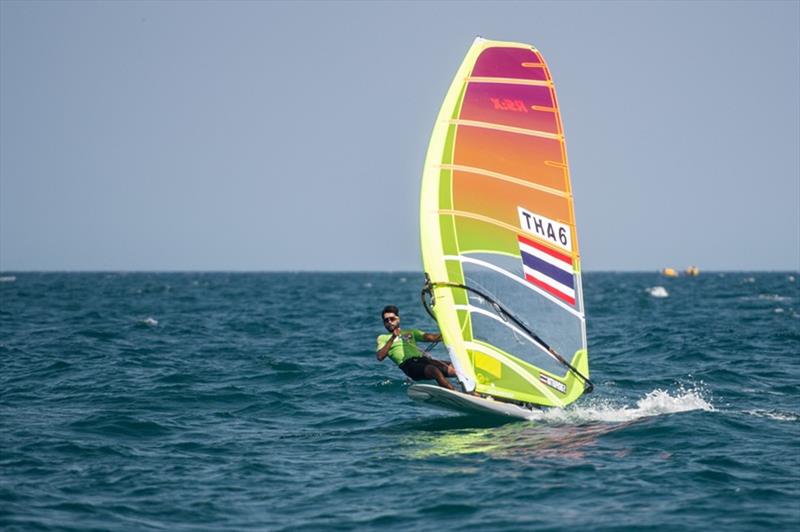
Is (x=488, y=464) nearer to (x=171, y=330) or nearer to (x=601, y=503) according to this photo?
(x=601, y=503)

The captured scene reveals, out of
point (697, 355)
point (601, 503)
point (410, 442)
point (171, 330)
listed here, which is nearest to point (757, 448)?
point (601, 503)

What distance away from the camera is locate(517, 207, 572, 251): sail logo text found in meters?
12.7

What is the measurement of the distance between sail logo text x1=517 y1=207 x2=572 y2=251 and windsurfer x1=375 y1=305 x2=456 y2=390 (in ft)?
6.01

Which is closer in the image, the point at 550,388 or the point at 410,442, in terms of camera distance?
the point at 410,442

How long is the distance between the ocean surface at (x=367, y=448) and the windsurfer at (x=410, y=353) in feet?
2.24

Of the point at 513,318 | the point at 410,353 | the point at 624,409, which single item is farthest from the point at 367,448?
the point at 624,409

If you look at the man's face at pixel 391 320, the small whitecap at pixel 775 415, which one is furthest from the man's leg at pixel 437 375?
the small whitecap at pixel 775 415

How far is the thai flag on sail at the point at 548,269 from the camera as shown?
41.9 feet

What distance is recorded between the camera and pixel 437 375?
12.6m

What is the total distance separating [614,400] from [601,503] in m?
6.45

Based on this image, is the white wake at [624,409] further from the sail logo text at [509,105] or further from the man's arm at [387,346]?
the sail logo text at [509,105]

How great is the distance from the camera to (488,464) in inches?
410

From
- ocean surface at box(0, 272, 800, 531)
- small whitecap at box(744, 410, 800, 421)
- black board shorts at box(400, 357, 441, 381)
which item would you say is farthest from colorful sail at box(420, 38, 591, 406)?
small whitecap at box(744, 410, 800, 421)

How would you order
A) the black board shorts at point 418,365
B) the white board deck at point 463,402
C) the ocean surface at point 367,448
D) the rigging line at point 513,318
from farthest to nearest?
the black board shorts at point 418,365, the rigging line at point 513,318, the white board deck at point 463,402, the ocean surface at point 367,448
